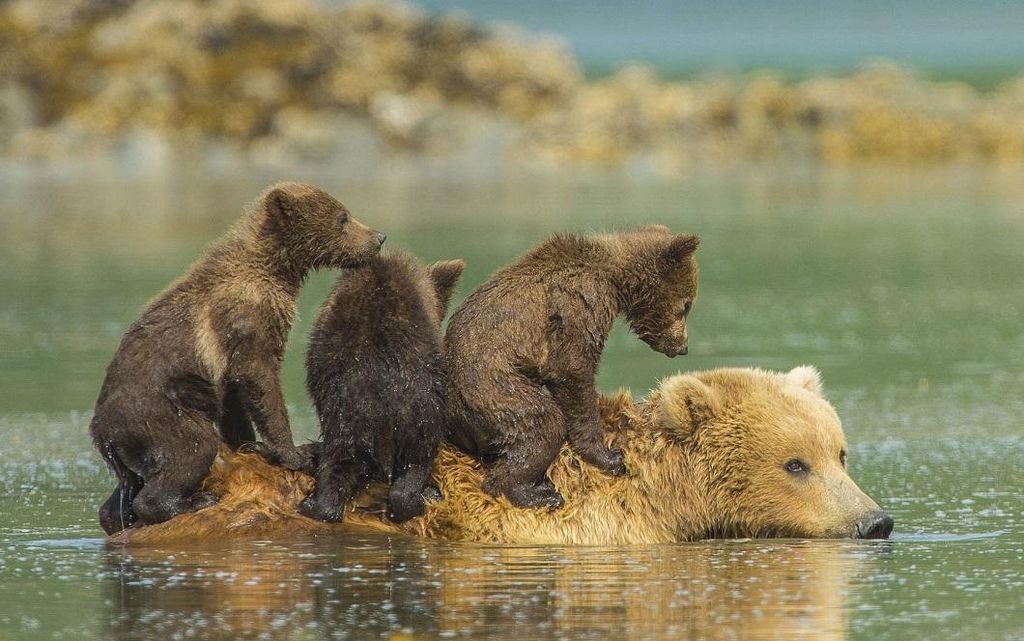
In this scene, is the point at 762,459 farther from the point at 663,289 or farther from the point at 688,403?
the point at 663,289

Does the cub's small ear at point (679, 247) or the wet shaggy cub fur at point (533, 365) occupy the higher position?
the cub's small ear at point (679, 247)

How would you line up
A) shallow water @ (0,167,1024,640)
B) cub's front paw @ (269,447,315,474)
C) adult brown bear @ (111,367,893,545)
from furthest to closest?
adult brown bear @ (111,367,893,545) < cub's front paw @ (269,447,315,474) < shallow water @ (0,167,1024,640)

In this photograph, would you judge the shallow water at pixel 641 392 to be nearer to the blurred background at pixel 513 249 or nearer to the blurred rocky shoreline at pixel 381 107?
the blurred background at pixel 513 249

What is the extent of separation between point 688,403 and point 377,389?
1.47m

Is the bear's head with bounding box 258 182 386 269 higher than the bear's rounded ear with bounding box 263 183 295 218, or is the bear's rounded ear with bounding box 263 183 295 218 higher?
the bear's rounded ear with bounding box 263 183 295 218

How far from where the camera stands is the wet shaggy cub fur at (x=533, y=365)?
8531 mm

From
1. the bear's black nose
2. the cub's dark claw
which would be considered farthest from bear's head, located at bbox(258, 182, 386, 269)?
the bear's black nose

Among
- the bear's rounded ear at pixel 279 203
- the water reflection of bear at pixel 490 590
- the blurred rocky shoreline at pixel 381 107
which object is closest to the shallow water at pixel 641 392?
the water reflection of bear at pixel 490 590

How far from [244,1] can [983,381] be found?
4601cm

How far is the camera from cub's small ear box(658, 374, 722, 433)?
28.6ft

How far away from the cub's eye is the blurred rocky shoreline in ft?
133

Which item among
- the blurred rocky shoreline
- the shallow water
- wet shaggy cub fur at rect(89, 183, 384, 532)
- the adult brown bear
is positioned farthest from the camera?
the blurred rocky shoreline

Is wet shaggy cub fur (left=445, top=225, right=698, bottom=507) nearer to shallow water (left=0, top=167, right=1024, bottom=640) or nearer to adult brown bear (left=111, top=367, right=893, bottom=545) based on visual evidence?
adult brown bear (left=111, top=367, right=893, bottom=545)

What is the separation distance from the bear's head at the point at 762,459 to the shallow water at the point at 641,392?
17 cm
